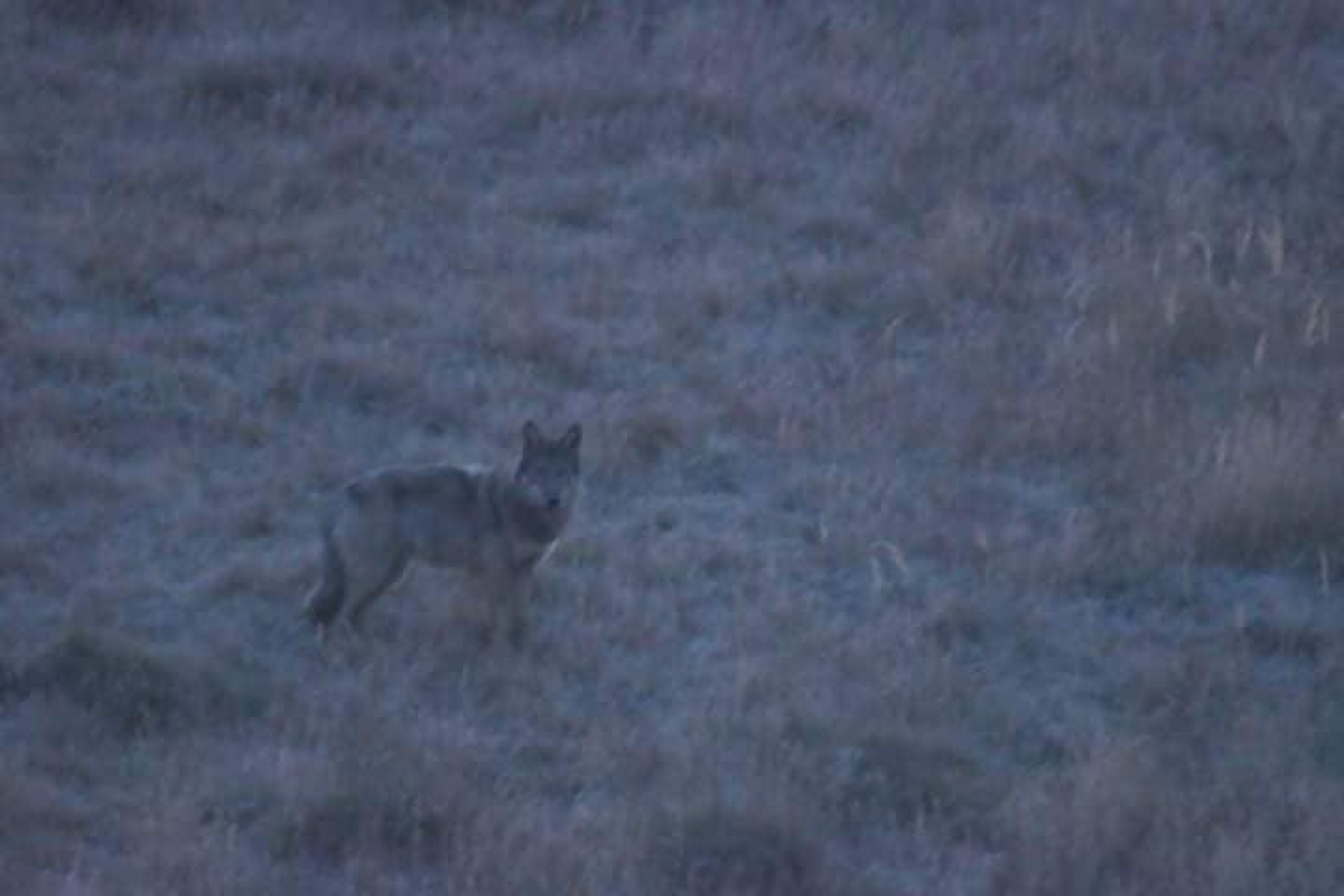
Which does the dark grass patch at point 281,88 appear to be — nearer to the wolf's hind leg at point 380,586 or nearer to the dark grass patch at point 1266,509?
the wolf's hind leg at point 380,586

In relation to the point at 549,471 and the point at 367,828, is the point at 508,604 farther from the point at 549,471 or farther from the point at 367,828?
the point at 367,828

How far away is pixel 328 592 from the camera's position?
30.7 ft

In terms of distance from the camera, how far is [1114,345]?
12.4 m

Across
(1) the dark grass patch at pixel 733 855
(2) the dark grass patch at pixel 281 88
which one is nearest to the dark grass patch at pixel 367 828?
(1) the dark grass patch at pixel 733 855

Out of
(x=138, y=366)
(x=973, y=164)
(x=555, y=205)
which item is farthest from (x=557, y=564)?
(x=973, y=164)

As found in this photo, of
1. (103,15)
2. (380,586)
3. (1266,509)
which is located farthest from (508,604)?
(103,15)

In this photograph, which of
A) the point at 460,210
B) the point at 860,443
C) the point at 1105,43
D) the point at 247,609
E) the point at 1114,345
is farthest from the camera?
the point at 1105,43

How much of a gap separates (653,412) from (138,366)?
3.30 m

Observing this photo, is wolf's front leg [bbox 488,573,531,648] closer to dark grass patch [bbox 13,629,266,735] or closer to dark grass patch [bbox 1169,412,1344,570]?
dark grass patch [bbox 13,629,266,735]

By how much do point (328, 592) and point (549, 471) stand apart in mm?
1195

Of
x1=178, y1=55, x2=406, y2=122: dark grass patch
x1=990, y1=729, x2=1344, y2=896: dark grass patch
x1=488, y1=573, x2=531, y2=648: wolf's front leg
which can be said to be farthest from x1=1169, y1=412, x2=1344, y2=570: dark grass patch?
x1=178, y1=55, x2=406, y2=122: dark grass patch

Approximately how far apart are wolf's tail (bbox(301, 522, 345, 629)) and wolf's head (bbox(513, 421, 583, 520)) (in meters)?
0.94

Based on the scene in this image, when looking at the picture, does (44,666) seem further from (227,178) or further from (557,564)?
(227,178)

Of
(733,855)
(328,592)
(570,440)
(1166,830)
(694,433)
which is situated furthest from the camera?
(694,433)
